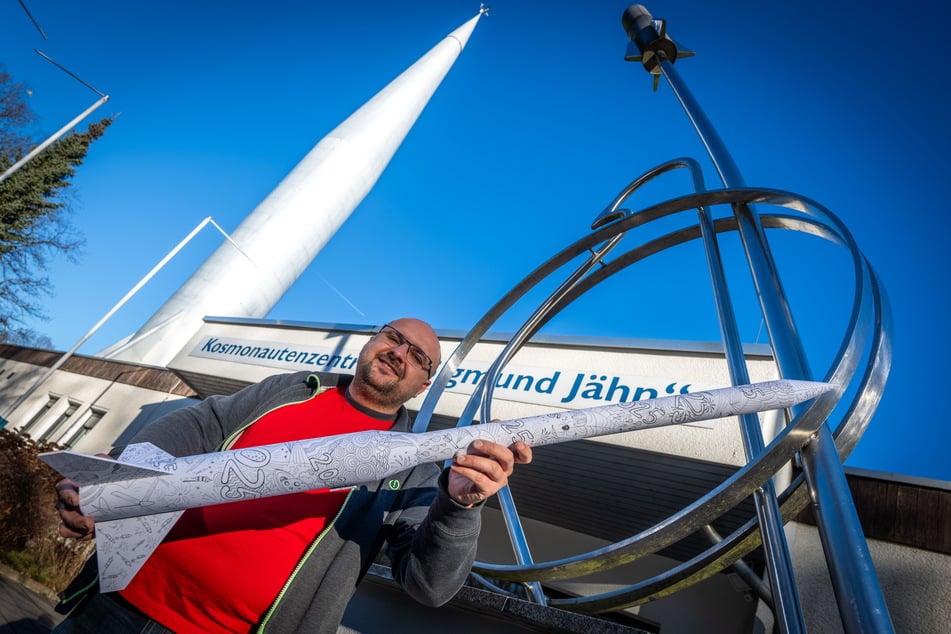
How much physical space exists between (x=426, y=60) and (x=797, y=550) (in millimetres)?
29598

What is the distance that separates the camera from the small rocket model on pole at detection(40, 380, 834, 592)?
136cm

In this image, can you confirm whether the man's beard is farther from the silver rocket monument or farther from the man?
the silver rocket monument

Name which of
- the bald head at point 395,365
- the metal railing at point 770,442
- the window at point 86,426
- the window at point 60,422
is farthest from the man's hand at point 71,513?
the window at point 60,422

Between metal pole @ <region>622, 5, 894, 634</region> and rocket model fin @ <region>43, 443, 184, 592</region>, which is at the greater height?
metal pole @ <region>622, 5, 894, 634</region>

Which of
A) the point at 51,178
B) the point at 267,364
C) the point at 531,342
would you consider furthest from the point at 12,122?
the point at 531,342

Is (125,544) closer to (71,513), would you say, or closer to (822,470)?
(71,513)

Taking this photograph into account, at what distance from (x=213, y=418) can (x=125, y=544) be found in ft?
3.13

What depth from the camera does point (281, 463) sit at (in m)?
1.40

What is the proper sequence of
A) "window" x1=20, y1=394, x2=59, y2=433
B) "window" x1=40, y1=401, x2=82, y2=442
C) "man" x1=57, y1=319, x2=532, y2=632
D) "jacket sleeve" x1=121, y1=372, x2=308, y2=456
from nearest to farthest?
"man" x1=57, y1=319, x2=532, y2=632 < "jacket sleeve" x1=121, y1=372, x2=308, y2=456 < "window" x1=40, y1=401, x2=82, y2=442 < "window" x1=20, y1=394, x2=59, y2=433

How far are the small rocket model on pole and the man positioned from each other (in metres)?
0.15

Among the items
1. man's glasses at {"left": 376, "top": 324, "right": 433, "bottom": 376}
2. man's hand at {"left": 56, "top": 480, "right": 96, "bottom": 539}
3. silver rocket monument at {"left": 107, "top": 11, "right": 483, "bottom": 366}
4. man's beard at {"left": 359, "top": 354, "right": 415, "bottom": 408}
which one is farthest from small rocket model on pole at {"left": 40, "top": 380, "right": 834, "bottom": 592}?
silver rocket monument at {"left": 107, "top": 11, "right": 483, "bottom": 366}

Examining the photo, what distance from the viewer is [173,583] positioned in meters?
1.86

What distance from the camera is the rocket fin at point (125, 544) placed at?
145 cm

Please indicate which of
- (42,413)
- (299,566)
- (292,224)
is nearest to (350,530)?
(299,566)
